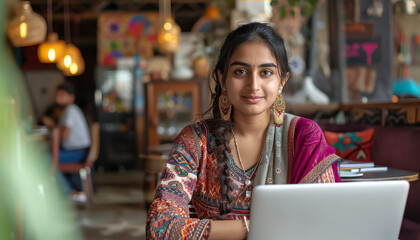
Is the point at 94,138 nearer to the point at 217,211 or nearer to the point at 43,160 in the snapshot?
the point at 43,160

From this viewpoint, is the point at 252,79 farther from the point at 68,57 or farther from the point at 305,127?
the point at 68,57

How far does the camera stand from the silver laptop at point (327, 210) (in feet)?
3.31

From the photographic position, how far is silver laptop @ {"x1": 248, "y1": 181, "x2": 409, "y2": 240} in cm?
101

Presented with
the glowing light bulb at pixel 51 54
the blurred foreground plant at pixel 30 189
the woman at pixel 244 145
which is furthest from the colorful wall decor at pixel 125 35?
the woman at pixel 244 145

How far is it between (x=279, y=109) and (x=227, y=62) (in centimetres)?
25

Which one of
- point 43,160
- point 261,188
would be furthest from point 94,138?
point 261,188

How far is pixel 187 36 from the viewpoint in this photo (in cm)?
1048

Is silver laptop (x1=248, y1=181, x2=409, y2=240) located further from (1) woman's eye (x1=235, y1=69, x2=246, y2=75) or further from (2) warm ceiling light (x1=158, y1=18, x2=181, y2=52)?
(2) warm ceiling light (x1=158, y1=18, x2=181, y2=52)

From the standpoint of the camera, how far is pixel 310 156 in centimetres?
159

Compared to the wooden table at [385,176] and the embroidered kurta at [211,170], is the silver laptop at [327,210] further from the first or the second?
the wooden table at [385,176]

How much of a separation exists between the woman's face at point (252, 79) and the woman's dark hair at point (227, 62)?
3 centimetres

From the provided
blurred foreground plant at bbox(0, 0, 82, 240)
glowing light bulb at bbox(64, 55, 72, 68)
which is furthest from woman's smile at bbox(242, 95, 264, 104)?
glowing light bulb at bbox(64, 55, 72, 68)

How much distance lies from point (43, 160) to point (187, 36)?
5184mm

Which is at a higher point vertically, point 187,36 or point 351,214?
point 187,36
